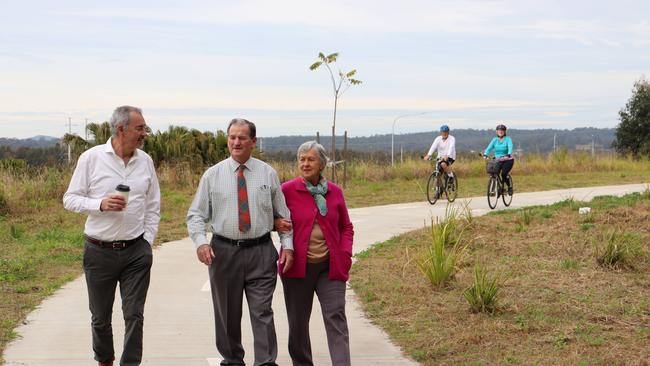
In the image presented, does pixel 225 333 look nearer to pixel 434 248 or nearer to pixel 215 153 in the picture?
pixel 434 248

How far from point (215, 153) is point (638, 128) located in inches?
1104

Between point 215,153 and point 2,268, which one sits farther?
point 215,153

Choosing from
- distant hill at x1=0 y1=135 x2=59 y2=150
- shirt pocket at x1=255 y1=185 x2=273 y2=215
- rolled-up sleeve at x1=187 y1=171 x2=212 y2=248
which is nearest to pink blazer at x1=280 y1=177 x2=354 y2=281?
shirt pocket at x1=255 y1=185 x2=273 y2=215

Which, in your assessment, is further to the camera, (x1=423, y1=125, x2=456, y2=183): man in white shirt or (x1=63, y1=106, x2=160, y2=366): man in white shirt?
(x1=423, y1=125, x2=456, y2=183): man in white shirt

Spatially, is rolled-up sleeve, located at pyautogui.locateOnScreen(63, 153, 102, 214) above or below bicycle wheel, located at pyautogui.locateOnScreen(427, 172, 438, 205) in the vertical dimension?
above

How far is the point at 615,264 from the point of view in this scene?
1137 cm

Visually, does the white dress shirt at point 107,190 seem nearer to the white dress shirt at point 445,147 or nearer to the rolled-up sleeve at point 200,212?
the rolled-up sleeve at point 200,212

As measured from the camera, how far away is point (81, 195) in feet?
21.6

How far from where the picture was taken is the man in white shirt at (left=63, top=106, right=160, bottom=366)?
259 inches

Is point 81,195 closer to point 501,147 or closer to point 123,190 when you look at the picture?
point 123,190

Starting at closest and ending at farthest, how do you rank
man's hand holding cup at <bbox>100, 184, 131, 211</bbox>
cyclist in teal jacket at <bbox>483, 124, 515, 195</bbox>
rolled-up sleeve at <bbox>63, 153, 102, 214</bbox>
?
man's hand holding cup at <bbox>100, 184, 131, 211</bbox>, rolled-up sleeve at <bbox>63, 153, 102, 214</bbox>, cyclist in teal jacket at <bbox>483, 124, 515, 195</bbox>

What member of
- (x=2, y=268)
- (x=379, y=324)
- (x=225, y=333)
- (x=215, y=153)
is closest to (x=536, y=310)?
(x=379, y=324)

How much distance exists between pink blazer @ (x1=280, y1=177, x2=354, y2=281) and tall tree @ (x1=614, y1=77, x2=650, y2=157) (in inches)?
1713

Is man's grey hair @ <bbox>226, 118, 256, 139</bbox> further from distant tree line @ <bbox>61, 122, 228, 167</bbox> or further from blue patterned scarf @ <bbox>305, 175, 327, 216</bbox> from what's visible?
Answer: distant tree line @ <bbox>61, 122, 228, 167</bbox>
